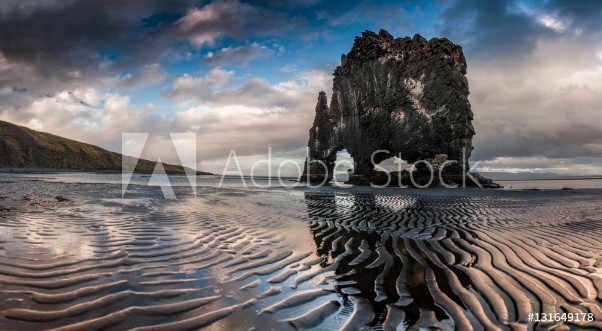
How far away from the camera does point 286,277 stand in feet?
16.5

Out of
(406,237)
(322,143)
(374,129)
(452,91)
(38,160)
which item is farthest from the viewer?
(38,160)

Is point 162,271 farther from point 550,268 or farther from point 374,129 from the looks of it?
point 374,129

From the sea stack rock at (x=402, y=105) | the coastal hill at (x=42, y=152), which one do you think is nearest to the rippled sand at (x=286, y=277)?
the sea stack rock at (x=402, y=105)

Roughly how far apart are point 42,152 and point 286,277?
161557 millimetres

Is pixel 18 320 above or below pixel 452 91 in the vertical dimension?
below

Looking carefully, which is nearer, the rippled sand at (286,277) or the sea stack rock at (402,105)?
the rippled sand at (286,277)

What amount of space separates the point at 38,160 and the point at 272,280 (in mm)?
157968

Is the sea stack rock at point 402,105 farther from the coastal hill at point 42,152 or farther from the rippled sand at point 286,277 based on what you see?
the coastal hill at point 42,152

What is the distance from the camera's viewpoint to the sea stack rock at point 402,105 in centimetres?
4438

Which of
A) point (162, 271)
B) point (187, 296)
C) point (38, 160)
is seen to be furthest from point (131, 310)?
point (38, 160)

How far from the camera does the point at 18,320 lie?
3.10 metres

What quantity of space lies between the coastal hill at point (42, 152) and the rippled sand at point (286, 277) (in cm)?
13089

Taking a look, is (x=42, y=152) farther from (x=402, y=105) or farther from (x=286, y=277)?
(x=286, y=277)

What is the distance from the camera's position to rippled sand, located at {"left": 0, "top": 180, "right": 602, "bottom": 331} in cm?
342
